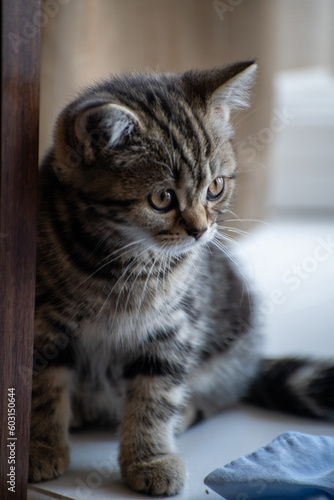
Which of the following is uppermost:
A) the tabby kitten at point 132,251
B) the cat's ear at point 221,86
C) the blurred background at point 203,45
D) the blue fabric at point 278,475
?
the blurred background at point 203,45

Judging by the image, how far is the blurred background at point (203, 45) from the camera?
174 cm

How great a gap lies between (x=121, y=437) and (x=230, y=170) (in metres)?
0.54

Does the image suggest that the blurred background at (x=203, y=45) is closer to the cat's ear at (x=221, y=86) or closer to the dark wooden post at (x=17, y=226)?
the cat's ear at (x=221, y=86)

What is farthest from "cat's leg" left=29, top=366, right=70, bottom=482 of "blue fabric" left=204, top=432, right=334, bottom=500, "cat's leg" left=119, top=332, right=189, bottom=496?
"blue fabric" left=204, top=432, right=334, bottom=500

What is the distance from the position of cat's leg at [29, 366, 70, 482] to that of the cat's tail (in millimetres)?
533

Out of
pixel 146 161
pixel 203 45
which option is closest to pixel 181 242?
pixel 146 161

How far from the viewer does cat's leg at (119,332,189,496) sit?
0.98m

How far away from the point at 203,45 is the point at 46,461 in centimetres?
145

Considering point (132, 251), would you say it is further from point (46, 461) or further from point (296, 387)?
point (296, 387)

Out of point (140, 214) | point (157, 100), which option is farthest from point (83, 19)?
point (140, 214)

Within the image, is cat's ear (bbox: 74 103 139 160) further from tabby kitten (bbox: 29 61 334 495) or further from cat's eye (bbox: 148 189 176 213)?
cat's eye (bbox: 148 189 176 213)

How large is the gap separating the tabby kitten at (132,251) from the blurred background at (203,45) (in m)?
0.63

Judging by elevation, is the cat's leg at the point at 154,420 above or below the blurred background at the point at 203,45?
below

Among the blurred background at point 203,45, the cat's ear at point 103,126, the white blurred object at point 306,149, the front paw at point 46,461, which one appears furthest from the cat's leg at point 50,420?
the white blurred object at point 306,149
